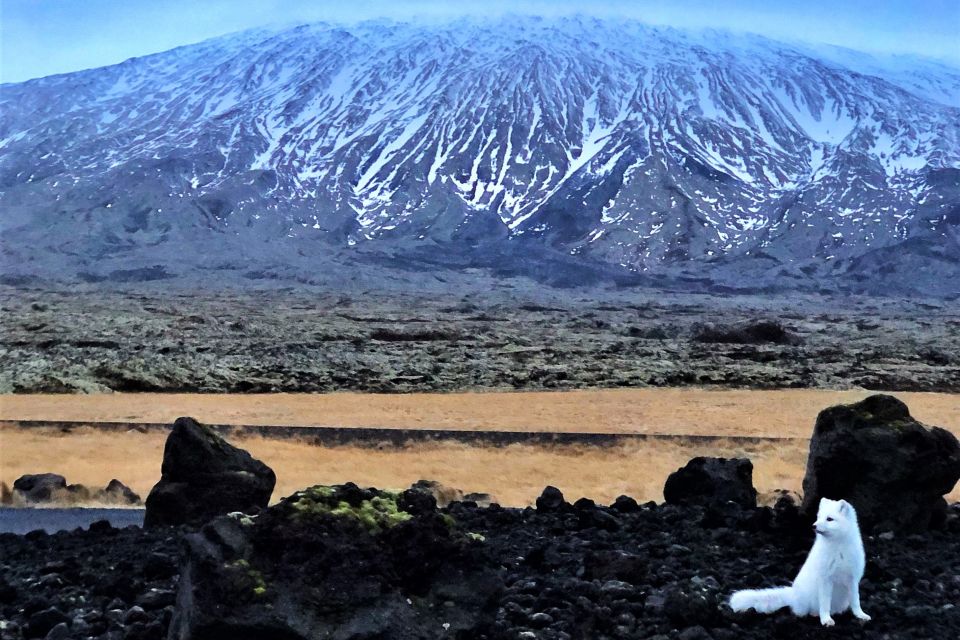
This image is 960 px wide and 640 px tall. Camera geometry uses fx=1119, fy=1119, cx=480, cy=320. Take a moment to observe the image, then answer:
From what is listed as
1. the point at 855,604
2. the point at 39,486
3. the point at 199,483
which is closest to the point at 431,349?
the point at 39,486

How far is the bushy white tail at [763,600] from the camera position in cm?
633

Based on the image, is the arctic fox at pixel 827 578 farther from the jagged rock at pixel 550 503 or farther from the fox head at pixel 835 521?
the jagged rock at pixel 550 503

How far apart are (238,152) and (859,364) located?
126968 mm

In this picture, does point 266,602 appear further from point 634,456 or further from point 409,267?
point 409,267

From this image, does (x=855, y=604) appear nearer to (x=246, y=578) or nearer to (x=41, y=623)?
(x=246, y=578)

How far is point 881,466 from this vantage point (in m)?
8.88

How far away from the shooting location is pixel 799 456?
15977mm

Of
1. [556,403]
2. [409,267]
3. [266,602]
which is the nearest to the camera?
[266,602]

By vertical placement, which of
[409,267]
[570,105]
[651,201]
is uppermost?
[570,105]

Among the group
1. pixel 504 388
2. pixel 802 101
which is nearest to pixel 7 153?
pixel 802 101

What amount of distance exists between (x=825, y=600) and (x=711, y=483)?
14.4 feet

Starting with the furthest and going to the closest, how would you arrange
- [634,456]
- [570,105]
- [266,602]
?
1. [570,105]
2. [634,456]
3. [266,602]

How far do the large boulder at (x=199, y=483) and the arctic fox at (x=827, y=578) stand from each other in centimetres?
495

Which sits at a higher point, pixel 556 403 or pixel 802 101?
pixel 802 101
